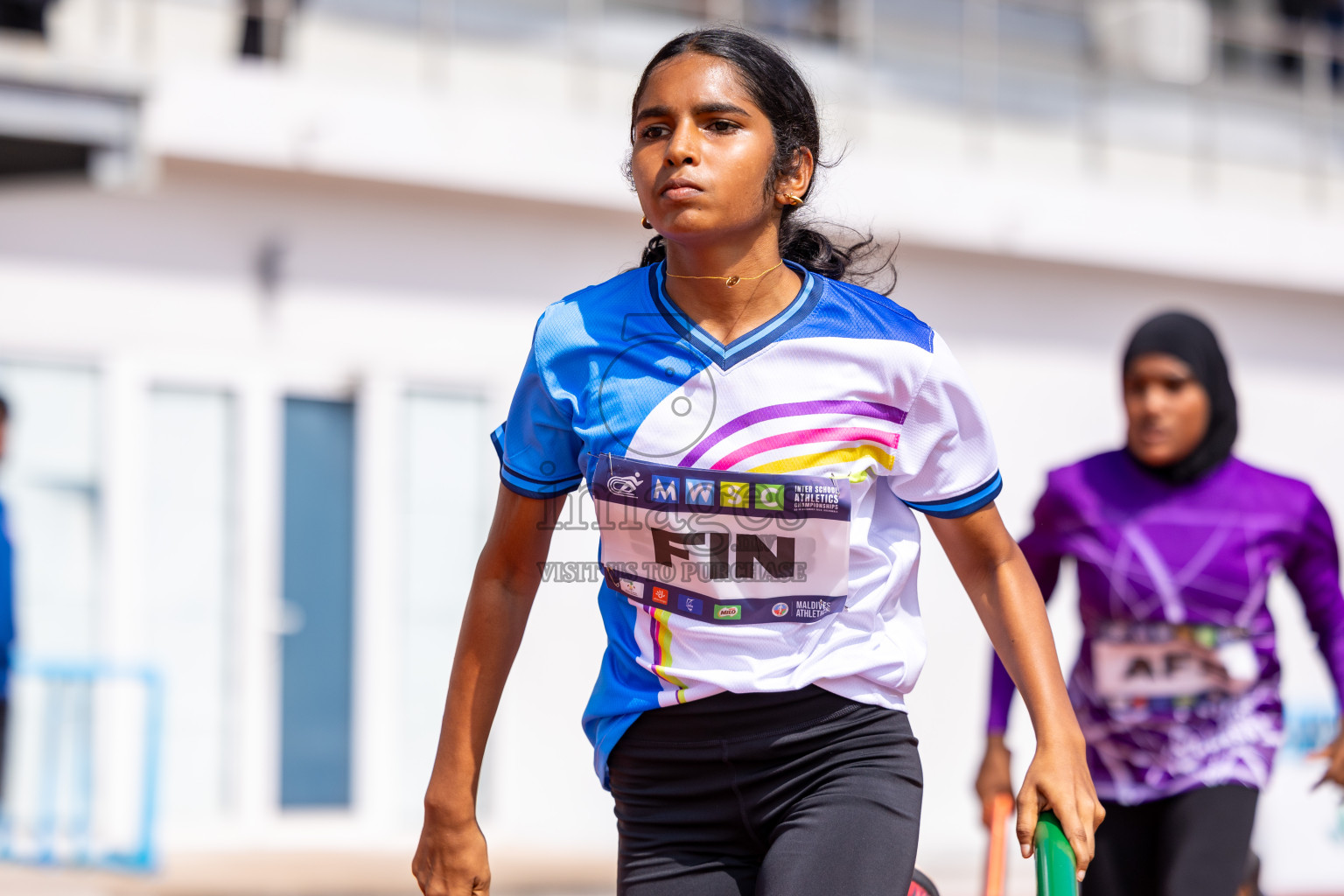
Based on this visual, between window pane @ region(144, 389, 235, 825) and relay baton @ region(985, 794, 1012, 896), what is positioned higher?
window pane @ region(144, 389, 235, 825)

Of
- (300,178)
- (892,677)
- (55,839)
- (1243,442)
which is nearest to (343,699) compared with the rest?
(55,839)

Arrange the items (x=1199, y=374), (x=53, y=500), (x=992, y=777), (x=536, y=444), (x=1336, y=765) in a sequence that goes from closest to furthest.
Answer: (x=536, y=444), (x=992, y=777), (x=1336, y=765), (x=1199, y=374), (x=53, y=500)

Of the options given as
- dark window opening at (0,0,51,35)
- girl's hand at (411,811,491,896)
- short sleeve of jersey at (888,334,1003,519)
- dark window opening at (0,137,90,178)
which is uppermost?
dark window opening at (0,0,51,35)

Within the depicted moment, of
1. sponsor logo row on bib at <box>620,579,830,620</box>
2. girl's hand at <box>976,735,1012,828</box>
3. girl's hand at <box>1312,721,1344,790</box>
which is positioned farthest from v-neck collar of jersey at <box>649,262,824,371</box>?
girl's hand at <box>1312,721,1344,790</box>

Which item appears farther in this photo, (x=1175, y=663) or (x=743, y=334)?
(x=1175, y=663)

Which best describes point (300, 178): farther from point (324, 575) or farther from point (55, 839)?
point (55, 839)

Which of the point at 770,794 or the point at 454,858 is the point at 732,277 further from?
the point at 454,858

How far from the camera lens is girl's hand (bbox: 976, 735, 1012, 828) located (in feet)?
13.4

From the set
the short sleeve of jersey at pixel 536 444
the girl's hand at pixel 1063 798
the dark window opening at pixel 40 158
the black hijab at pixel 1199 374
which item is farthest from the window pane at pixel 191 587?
the girl's hand at pixel 1063 798

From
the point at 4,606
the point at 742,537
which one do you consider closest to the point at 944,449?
the point at 742,537

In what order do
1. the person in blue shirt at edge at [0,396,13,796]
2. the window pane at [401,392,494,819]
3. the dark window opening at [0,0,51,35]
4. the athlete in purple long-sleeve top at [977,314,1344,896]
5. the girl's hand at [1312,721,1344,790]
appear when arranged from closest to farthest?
the athlete in purple long-sleeve top at [977,314,1344,896]
the girl's hand at [1312,721,1344,790]
the person in blue shirt at edge at [0,396,13,796]
the dark window opening at [0,0,51,35]
the window pane at [401,392,494,819]

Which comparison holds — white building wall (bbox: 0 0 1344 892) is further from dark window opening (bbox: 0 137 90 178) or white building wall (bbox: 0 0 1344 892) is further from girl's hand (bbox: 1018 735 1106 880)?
girl's hand (bbox: 1018 735 1106 880)

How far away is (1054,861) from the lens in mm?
2338

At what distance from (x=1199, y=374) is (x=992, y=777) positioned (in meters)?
1.29
